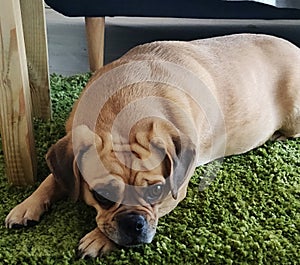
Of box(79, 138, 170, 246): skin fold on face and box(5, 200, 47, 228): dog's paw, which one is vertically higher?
box(79, 138, 170, 246): skin fold on face

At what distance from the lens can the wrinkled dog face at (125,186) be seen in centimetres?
128

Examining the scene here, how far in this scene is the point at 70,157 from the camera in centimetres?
134

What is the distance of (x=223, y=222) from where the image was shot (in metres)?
1.48

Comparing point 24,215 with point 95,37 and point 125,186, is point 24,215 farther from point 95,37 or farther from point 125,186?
point 95,37

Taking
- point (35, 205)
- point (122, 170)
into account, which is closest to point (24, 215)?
point (35, 205)

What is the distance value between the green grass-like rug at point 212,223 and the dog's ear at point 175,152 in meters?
0.15

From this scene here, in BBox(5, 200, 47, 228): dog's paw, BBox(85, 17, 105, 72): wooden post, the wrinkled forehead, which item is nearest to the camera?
the wrinkled forehead

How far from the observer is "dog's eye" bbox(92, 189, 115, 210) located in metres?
1.30

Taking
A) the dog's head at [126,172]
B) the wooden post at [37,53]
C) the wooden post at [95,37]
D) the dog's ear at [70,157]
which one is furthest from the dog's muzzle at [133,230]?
the wooden post at [95,37]

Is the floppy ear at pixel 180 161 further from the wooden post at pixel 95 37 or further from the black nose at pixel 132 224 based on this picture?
the wooden post at pixel 95 37

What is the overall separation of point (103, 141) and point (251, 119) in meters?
0.58

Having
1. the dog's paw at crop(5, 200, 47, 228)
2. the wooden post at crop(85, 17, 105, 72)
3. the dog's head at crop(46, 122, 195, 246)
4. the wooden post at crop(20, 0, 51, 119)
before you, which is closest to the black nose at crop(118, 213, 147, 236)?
the dog's head at crop(46, 122, 195, 246)

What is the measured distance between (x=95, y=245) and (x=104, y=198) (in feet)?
0.38

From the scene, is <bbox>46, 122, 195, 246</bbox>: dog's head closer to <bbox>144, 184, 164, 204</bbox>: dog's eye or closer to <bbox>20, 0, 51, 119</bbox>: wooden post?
<bbox>144, 184, 164, 204</bbox>: dog's eye
